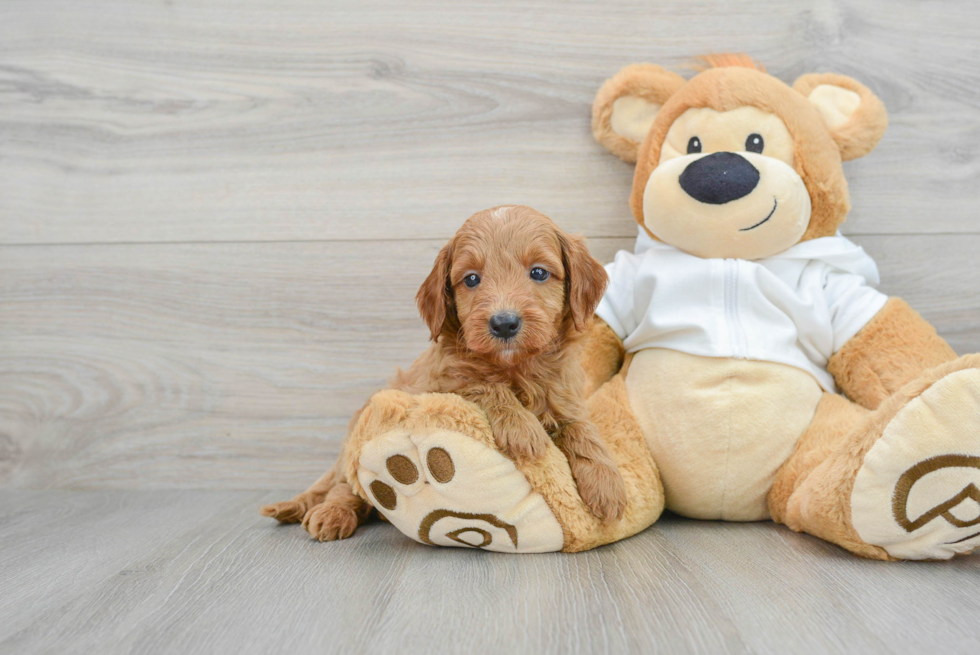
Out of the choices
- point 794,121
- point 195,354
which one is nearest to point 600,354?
point 794,121

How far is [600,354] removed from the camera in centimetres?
157

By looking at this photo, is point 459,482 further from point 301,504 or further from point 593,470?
point 301,504

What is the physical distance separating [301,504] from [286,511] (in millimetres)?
36

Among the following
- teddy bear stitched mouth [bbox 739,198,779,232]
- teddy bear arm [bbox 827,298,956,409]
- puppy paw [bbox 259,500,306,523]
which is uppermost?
teddy bear stitched mouth [bbox 739,198,779,232]

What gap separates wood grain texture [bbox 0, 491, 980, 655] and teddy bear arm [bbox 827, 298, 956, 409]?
343 millimetres

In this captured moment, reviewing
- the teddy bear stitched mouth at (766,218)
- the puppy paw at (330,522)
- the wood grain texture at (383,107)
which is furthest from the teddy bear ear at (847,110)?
the puppy paw at (330,522)

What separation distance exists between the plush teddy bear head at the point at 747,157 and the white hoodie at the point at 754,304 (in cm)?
5

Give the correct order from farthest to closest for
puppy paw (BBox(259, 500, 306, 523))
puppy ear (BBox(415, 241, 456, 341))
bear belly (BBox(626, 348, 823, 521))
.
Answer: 1. puppy paw (BBox(259, 500, 306, 523))
2. bear belly (BBox(626, 348, 823, 521))
3. puppy ear (BBox(415, 241, 456, 341))

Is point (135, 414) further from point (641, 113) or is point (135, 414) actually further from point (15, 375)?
point (641, 113)

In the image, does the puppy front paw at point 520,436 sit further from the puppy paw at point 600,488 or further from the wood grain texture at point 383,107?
the wood grain texture at point 383,107

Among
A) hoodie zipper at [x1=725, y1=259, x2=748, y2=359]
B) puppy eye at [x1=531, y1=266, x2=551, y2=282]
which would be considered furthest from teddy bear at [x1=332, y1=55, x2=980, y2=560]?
puppy eye at [x1=531, y1=266, x2=551, y2=282]

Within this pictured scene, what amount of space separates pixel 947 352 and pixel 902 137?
0.61 meters

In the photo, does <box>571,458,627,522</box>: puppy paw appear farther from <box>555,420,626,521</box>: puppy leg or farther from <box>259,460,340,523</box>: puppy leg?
<box>259,460,340,523</box>: puppy leg

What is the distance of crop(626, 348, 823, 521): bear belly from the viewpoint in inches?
54.2
